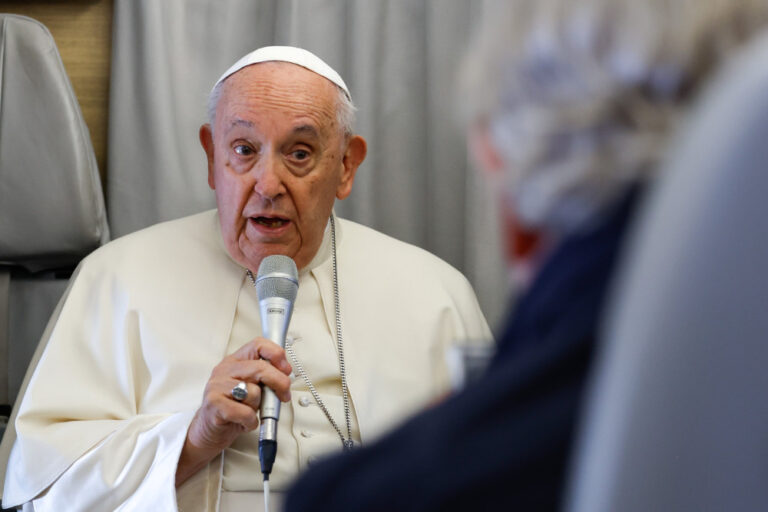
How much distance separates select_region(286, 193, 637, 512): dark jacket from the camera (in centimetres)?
75

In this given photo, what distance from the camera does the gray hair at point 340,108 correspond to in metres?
2.67

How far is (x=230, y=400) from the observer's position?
Answer: 2.04m

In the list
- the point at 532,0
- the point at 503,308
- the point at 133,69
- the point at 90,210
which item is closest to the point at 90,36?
the point at 133,69

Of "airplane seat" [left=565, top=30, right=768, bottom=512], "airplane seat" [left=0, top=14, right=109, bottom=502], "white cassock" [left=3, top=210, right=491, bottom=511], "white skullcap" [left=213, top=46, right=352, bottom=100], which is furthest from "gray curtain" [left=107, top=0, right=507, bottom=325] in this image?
"airplane seat" [left=565, top=30, right=768, bottom=512]

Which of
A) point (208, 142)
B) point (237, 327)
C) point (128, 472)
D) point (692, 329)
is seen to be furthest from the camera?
point (208, 142)

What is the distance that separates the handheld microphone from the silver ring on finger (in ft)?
0.15

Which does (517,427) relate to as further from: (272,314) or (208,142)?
(208,142)

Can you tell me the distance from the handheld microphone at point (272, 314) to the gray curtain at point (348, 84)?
48.3 inches

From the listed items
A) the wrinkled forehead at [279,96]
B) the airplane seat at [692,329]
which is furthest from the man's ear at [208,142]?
the airplane seat at [692,329]

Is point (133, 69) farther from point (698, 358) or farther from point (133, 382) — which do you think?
point (698, 358)

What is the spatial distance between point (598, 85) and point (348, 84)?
2.47 meters

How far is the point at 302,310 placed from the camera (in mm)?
2652

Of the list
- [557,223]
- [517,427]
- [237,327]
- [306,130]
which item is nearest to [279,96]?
[306,130]

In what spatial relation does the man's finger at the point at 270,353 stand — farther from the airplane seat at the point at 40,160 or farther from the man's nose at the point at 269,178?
the airplane seat at the point at 40,160
